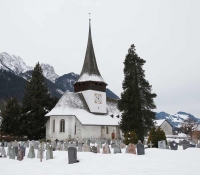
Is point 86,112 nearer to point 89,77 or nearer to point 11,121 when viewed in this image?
point 89,77

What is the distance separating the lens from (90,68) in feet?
156

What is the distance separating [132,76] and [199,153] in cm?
1707

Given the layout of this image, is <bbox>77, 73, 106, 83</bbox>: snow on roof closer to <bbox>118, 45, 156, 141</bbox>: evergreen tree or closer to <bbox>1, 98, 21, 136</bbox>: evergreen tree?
<bbox>1, 98, 21, 136</bbox>: evergreen tree

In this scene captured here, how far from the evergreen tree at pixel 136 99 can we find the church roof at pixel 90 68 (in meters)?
14.2

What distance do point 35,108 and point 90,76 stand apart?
11325 mm

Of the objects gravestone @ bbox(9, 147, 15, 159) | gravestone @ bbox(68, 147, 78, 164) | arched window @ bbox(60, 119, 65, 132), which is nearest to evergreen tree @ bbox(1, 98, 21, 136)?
arched window @ bbox(60, 119, 65, 132)

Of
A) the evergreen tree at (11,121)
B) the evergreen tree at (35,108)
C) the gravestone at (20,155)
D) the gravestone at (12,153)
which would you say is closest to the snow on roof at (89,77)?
the evergreen tree at (35,108)

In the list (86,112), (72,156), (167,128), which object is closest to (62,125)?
(86,112)

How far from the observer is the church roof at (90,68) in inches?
1833

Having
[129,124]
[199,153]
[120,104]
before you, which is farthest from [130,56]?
[199,153]

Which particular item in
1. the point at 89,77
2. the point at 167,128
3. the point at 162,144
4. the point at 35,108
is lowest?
the point at 162,144

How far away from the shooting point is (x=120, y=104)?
32.3 metres

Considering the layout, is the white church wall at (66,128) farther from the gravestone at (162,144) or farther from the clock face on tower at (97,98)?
the gravestone at (162,144)

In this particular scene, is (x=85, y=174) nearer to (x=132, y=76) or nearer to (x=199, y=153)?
(x=199, y=153)
